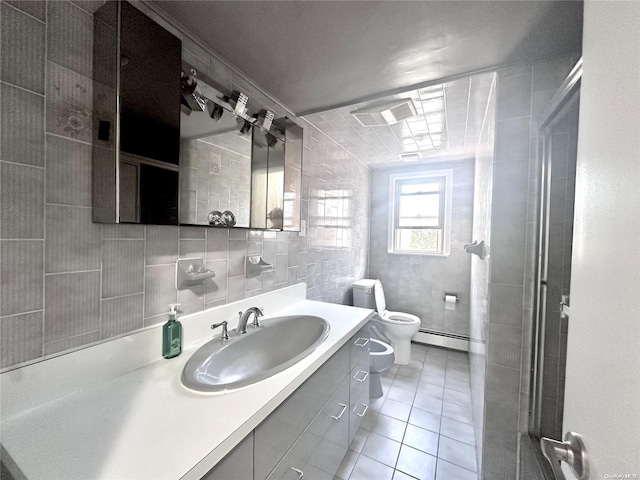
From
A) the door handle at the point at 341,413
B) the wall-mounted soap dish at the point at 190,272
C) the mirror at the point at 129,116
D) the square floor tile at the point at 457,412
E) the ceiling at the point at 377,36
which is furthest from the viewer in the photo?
the square floor tile at the point at 457,412

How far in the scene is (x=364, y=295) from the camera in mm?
2652

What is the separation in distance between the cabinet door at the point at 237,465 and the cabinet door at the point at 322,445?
0.15 meters

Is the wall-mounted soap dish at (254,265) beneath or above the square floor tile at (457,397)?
above

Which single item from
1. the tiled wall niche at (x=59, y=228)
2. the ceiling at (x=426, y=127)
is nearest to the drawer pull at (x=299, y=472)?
the tiled wall niche at (x=59, y=228)

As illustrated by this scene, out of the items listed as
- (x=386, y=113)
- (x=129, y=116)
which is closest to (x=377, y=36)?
(x=386, y=113)

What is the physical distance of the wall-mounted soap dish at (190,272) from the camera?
3.46 ft

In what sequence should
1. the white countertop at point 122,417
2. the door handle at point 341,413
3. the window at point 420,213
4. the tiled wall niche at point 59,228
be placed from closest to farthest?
the white countertop at point 122,417 → the tiled wall niche at point 59,228 → the door handle at point 341,413 → the window at point 420,213

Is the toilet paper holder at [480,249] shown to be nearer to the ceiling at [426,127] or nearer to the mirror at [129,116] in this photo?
the ceiling at [426,127]

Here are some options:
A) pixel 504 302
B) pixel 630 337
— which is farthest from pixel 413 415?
pixel 630 337

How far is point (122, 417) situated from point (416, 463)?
160 cm

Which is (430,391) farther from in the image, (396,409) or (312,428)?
(312,428)

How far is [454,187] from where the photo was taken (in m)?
2.92

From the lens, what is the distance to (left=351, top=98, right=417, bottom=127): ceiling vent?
1.66m

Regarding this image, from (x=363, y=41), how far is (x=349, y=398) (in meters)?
1.80
